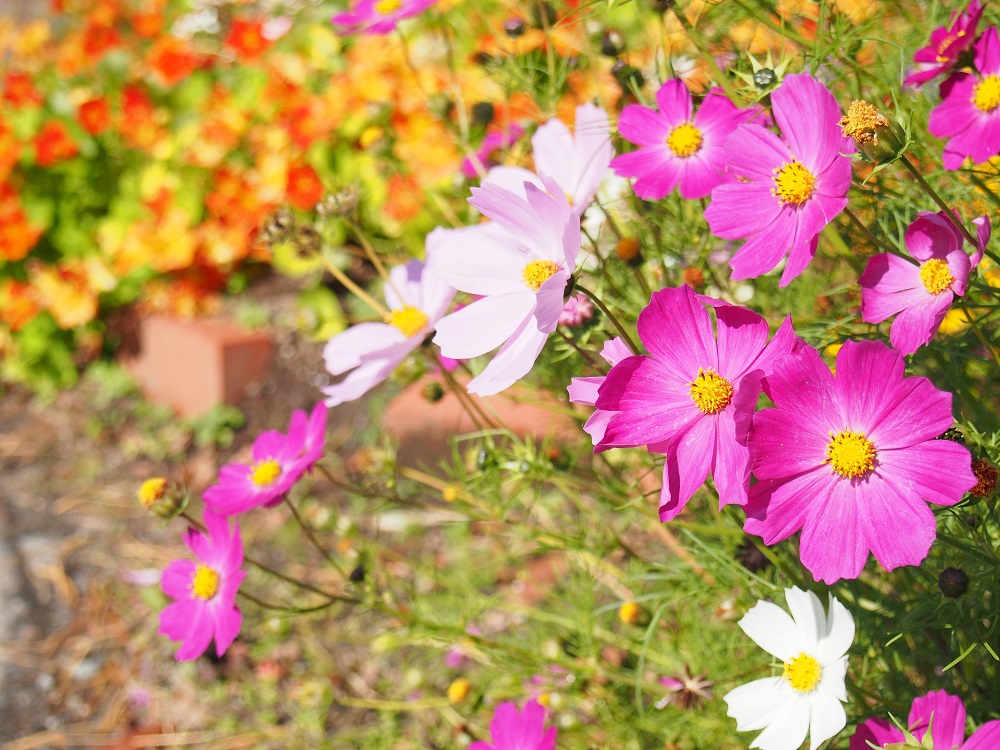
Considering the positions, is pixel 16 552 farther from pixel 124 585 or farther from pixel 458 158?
pixel 458 158

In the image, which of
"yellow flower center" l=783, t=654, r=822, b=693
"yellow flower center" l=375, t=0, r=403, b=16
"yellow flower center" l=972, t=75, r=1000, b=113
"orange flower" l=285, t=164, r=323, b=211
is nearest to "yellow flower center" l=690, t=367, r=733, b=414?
"yellow flower center" l=783, t=654, r=822, b=693

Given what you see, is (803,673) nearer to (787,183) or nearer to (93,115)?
(787,183)

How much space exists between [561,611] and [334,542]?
594mm

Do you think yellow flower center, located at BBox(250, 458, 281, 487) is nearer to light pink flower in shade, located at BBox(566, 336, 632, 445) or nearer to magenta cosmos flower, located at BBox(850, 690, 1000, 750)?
light pink flower in shade, located at BBox(566, 336, 632, 445)

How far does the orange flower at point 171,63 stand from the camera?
256cm

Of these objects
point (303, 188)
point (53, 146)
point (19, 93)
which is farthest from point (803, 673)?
point (19, 93)

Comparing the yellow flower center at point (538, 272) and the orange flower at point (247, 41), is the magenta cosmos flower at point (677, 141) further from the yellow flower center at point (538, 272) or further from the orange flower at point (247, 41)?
the orange flower at point (247, 41)

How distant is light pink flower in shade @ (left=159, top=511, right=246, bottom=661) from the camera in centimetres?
78

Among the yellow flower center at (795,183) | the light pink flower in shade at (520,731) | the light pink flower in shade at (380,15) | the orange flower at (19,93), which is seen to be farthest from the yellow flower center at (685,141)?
the orange flower at (19,93)

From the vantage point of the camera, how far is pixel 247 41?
2.58m

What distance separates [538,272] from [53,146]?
222 cm

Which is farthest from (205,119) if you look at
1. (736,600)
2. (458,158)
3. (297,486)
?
(736,600)

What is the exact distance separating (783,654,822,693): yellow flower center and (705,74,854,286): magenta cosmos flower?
0.90ft

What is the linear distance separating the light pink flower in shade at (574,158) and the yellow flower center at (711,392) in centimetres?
22
